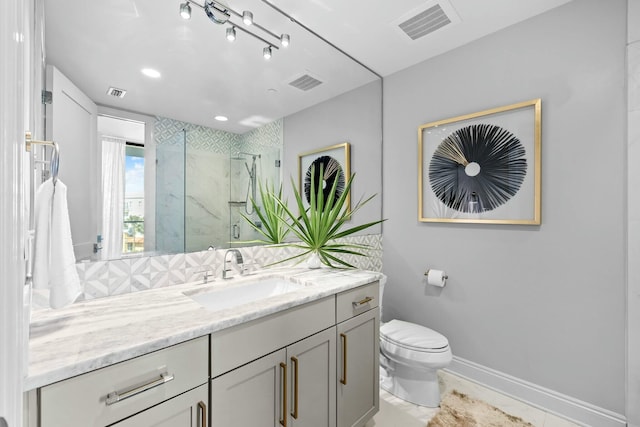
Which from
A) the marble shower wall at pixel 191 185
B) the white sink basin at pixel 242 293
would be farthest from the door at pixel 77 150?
the white sink basin at pixel 242 293

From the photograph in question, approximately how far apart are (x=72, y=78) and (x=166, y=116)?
1.18 feet

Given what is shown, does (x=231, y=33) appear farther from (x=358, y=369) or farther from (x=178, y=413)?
(x=358, y=369)

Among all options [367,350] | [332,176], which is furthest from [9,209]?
[332,176]

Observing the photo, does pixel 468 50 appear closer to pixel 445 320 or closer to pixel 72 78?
pixel 445 320

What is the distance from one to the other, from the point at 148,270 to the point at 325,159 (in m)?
1.44

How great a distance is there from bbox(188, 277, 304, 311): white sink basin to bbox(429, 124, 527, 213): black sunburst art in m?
1.39

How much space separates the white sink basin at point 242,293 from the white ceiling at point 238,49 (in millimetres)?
888

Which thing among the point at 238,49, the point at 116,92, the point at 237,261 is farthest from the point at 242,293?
the point at 238,49

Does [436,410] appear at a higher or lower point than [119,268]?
lower

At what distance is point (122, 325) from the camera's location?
92 cm

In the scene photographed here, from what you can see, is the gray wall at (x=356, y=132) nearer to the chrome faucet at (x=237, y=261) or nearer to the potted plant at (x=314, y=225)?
the potted plant at (x=314, y=225)

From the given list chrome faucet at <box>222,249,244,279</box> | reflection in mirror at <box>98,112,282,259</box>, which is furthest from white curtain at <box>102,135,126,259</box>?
chrome faucet at <box>222,249,244,279</box>

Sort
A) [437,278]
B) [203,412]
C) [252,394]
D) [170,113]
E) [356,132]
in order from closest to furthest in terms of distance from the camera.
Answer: [203,412]
[252,394]
[170,113]
[437,278]
[356,132]

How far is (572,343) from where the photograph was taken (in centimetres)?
173
